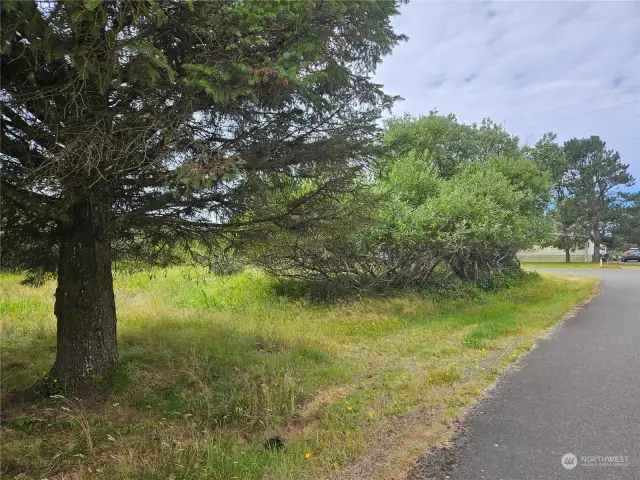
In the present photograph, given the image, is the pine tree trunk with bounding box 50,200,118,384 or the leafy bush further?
the leafy bush

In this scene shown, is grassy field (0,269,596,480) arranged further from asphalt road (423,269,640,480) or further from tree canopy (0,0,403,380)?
tree canopy (0,0,403,380)

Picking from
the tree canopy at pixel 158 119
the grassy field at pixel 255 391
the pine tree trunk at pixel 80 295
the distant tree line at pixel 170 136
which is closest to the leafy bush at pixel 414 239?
the grassy field at pixel 255 391

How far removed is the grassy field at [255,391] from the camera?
132 inches

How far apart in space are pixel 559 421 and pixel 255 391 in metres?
3.22

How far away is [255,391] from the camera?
4781 millimetres

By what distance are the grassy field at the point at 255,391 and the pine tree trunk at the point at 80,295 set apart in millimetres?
354

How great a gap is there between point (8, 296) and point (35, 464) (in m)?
10.3

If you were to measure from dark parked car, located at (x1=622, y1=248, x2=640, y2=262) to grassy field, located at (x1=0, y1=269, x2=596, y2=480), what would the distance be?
3964 cm

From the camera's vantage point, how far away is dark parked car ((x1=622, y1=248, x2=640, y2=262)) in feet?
133

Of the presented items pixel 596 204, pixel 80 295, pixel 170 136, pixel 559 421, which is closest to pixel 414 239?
pixel 559 421

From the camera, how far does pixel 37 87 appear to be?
136 inches

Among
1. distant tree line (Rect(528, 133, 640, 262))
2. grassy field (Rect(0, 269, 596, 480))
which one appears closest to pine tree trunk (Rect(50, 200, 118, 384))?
grassy field (Rect(0, 269, 596, 480))

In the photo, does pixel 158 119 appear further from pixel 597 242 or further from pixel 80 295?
pixel 597 242

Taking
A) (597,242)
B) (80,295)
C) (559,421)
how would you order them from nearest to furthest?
(559,421) → (80,295) → (597,242)
